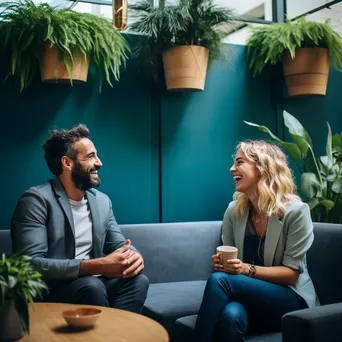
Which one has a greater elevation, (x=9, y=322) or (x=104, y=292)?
(x=9, y=322)

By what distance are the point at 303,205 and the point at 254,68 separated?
165 centimetres

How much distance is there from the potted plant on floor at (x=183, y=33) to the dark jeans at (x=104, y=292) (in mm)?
1392

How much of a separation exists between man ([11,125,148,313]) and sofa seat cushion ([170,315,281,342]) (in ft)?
0.69

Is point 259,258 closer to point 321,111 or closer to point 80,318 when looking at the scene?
point 80,318

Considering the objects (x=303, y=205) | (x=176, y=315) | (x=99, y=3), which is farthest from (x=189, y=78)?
(x=176, y=315)

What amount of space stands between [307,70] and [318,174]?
2.38ft

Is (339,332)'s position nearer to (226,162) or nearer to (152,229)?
(152,229)

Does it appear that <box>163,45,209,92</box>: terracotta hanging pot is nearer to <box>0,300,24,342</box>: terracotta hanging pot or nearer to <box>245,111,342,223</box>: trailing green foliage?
<box>245,111,342,223</box>: trailing green foliage

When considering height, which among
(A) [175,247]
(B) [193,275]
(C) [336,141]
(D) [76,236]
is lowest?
(B) [193,275]

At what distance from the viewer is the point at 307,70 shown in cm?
359

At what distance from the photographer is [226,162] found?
3.72 meters

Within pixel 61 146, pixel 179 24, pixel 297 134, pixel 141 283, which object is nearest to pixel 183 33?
pixel 179 24

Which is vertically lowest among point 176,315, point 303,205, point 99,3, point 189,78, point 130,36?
point 176,315

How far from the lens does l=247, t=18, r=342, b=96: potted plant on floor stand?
350cm
